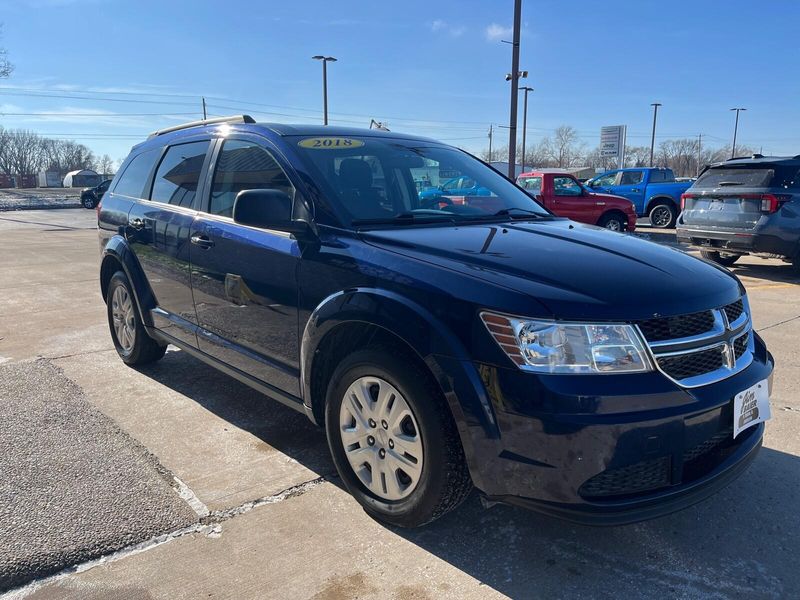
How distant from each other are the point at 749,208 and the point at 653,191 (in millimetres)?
9961

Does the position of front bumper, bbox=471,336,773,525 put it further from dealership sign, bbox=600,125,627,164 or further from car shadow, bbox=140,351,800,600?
dealership sign, bbox=600,125,627,164

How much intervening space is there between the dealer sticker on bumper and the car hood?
371mm

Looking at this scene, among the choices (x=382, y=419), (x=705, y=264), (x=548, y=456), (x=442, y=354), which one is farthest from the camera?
(x=705, y=264)

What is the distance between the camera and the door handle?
355 cm

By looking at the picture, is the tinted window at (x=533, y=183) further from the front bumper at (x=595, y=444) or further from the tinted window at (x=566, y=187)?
the front bumper at (x=595, y=444)

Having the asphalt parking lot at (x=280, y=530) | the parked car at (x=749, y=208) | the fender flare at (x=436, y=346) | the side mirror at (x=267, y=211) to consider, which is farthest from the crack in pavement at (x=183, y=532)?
the parked car at (x=749, y=208)

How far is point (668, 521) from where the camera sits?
2.74 m

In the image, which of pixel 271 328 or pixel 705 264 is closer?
pixel 705 264

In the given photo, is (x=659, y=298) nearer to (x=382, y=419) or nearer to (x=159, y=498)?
(x=382, y=419)

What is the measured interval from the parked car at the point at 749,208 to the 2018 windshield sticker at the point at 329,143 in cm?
744

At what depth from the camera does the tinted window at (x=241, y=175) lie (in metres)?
3.23

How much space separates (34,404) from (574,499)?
3598mm

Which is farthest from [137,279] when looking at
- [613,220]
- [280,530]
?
[613,220]

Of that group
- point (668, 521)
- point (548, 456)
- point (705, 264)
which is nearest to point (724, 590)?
point (668, 521)
